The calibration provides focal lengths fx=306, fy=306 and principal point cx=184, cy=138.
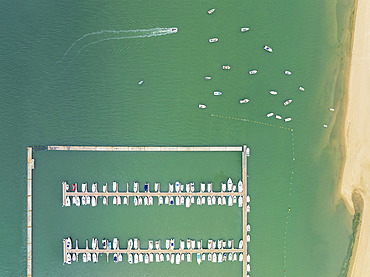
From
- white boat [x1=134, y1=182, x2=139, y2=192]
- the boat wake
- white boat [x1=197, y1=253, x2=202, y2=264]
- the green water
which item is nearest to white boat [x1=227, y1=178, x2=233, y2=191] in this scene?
the green water

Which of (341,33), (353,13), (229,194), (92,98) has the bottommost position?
(229,194)

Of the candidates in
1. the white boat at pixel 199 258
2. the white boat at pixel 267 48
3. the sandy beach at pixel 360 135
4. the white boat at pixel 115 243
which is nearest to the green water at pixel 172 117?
the white boat at pixel 267 48

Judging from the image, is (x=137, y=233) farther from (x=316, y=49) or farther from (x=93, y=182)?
(x=316, y=49)

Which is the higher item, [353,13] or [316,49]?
[353,13]

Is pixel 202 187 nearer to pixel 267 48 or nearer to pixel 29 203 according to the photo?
pixel 267 48

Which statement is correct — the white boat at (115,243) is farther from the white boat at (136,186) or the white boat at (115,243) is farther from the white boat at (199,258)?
the white boat at (199,258)

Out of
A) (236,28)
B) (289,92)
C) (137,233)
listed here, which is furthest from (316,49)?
(137,233)

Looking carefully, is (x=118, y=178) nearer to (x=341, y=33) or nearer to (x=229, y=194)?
(x=229, y=194)
